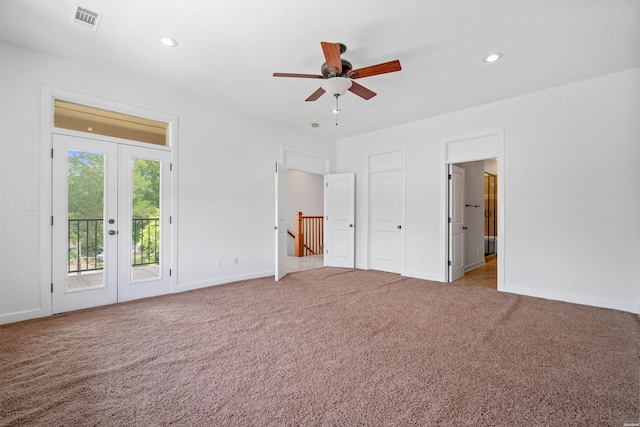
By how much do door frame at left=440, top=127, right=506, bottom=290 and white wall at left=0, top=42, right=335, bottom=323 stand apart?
261cm

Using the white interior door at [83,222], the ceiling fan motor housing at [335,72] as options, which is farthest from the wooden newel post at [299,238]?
the ceiling fan motor housing at [335,72]

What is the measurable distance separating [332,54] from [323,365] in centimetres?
259

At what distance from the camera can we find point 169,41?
9.28 feet

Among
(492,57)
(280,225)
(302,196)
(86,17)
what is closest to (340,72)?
(492,57)

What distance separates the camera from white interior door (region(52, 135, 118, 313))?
320cm

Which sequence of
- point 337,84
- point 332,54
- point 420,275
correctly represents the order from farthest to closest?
point 420,275
point 337,84
point 332,54

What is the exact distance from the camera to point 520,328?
112 inches

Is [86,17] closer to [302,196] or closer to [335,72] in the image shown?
[335,72]

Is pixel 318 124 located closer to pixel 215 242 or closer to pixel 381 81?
pixel 381 81

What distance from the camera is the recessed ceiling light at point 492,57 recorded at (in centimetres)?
303

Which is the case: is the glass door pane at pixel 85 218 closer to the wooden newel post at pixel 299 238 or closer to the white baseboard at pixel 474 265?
the wooden newel post at pixel 299 238

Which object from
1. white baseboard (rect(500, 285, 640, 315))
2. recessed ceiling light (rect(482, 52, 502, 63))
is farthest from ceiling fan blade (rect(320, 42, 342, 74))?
white baseboard (rect(500, 285, 640, 315))

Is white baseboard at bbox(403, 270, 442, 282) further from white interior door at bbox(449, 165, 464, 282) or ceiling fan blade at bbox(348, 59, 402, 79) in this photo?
ceiling fan blade at bbox(348, 59, 402, 79)

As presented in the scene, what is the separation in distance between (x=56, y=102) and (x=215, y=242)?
2560mm
